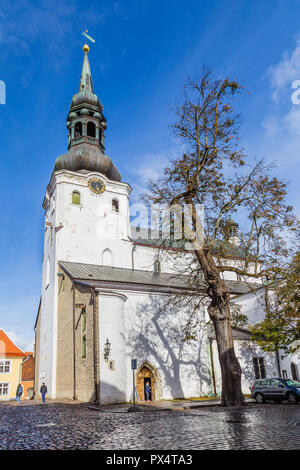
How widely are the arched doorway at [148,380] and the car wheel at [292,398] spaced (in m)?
7.51

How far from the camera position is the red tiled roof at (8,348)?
3934 centimetres

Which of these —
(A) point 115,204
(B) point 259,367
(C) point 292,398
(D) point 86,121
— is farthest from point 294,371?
(D) point 86,121

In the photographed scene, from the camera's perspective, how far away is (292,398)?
18.2 metres

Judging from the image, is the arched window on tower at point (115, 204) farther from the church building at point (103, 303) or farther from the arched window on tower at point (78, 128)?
the arched window on tower at point (78, 128)

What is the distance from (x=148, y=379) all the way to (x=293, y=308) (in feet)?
30.3

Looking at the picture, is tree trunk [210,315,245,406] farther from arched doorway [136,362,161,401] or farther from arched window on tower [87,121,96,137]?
arched window on tower [87,121,96,137]

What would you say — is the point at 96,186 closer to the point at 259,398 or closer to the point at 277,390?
the point at 259,398

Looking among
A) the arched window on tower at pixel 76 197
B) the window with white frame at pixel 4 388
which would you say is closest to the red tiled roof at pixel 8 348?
the window with white frame at pixel 4 388

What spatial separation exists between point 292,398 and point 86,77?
32719 millimetres

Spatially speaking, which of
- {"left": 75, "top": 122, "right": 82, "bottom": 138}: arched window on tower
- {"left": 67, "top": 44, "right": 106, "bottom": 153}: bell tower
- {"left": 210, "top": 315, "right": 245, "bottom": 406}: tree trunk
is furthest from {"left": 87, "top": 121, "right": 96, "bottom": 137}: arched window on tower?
{"left": 210, "top": 315, "right": 245, "bottom": 406}: tree trunk
